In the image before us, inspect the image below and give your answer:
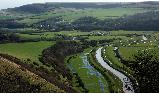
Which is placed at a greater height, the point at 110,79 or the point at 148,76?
the point at 148,76

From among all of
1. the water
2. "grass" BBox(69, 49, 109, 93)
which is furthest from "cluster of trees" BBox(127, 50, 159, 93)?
the water

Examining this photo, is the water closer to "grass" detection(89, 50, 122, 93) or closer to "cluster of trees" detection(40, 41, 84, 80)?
"grass" detection(89, 50, 122, 93)

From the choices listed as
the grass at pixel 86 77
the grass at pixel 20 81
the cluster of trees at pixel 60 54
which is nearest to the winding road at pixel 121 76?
the grass at pixel 86 77

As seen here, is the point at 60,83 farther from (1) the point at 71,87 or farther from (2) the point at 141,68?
(2) the point at 141,68

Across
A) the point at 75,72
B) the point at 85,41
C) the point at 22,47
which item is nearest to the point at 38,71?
the point at 75,72

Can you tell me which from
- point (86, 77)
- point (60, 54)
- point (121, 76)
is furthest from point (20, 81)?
point (60, 54)

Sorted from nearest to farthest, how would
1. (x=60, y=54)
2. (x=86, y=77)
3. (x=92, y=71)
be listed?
(x=86, y=77) → (x=92, y=71) → (x=60, y=54)

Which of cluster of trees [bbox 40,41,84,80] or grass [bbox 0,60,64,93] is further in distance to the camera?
cluster of trees [bbox 40,41,84,80]

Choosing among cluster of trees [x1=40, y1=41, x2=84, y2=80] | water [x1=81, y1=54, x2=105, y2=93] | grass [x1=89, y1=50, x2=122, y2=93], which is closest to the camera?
grass [x1=89, y1=50, x2=122, y2=93]

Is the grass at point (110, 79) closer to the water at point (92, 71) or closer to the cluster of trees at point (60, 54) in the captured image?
the water at point (92, 71)

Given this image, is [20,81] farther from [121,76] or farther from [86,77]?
[121,76]

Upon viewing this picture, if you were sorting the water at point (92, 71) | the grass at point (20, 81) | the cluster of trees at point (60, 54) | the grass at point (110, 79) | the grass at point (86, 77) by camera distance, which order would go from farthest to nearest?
1. the cluster of trees at point (60, 54)
2. the water at point (92, 71)
3. the grass at point (86, 77)
4. the grass at point (110, 79)
5. the grass at point (20, 81)
